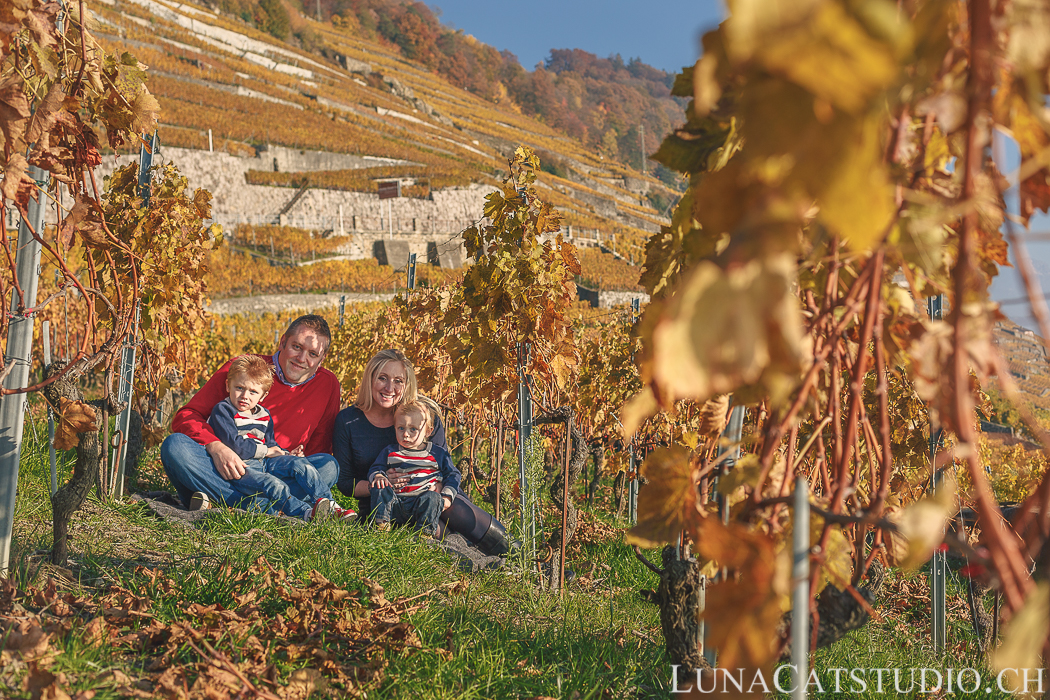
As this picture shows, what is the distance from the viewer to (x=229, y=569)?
1.95 metres

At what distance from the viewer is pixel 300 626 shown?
5.40ft

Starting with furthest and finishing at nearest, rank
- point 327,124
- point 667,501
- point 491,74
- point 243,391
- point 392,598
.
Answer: point 491,74, point 327,124, point 243,391, point 392,598, point 667,501

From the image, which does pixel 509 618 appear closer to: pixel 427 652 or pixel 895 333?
pixel 427 652

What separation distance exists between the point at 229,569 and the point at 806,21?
6.76 ft

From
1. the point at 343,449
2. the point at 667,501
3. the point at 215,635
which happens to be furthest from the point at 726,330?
the point at 343,449

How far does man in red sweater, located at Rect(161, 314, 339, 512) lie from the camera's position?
113 inches

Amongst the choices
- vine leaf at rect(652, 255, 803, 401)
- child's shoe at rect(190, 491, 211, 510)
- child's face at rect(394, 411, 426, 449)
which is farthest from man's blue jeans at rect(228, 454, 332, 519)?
vine leaf at rect(652, 255, 803, 401)

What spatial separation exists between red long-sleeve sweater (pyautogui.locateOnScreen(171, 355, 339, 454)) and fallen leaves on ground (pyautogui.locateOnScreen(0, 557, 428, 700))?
1.43m

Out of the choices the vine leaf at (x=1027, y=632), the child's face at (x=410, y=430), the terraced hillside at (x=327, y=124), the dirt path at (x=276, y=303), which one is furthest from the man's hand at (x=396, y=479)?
the terraced hillside at (x=327, y=124)

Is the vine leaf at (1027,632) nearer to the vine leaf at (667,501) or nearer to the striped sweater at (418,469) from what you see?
the vine leaf at (667,501)

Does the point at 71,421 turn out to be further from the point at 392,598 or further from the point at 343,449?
the point at 343,449

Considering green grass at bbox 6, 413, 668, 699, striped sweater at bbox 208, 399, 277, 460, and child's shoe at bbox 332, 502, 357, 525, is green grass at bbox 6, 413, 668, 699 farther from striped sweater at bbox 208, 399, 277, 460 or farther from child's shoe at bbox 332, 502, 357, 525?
striped sweater at bbox 208, 399, 277, 460

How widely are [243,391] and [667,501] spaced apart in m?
A: 2.64

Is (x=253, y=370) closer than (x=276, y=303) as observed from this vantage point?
Yes
